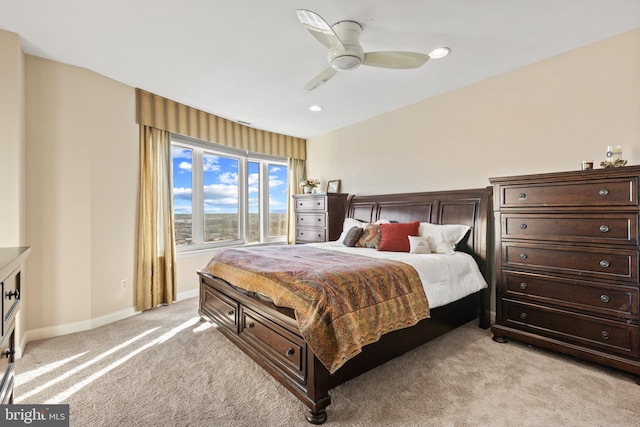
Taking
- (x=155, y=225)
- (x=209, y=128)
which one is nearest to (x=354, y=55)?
(x=209, y=128)

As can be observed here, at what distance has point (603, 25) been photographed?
2.27m

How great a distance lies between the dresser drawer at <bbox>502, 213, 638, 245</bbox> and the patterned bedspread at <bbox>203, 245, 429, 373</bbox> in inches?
43.2

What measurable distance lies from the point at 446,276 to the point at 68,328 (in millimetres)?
3693

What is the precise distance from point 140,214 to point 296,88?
7.93 ft

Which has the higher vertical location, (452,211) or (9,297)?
(452,211)

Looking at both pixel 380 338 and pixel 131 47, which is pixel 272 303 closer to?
pixel 380 338

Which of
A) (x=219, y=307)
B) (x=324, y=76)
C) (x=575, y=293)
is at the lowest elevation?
(x=219, y=307)

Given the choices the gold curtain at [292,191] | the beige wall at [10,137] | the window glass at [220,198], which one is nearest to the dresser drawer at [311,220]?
the gold curtain at [292,191]

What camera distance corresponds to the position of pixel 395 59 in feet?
7.26

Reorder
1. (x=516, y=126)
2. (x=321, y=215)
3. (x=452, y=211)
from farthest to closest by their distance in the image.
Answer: (x=321, y=215) < (x=452, y=211) < (x=516, y=126)

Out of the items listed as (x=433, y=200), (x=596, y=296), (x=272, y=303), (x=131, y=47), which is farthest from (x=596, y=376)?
(x=131, y=47)

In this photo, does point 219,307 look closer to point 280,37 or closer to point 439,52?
point 280,37

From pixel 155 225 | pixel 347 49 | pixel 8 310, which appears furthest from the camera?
pixel 155 225

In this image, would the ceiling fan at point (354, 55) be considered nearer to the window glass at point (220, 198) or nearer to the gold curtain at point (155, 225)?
the gold curtain at point (155, 225)
